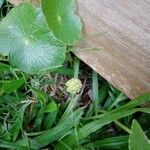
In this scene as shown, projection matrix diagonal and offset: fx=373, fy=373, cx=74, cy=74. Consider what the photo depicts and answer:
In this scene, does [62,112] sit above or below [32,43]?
below

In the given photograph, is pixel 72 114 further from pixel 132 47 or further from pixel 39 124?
pixel 132 47

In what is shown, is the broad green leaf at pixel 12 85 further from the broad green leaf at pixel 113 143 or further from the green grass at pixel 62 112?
the broad green leaf at pixel 113 143

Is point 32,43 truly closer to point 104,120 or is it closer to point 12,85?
point 12,85

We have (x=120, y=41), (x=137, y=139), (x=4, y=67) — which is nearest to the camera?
(x=137, y=139)

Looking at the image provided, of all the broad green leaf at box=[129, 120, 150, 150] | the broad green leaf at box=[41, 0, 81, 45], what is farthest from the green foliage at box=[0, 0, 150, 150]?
the broad green leaf at box=[129, 120, 150, 150]

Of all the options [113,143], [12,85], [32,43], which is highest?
[32,43]

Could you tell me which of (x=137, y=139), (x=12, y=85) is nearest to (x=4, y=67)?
(x=12, y=85)

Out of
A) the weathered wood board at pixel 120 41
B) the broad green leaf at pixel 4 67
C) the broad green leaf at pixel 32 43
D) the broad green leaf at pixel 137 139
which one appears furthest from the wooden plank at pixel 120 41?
the broad green leaf at pixel 137 139
